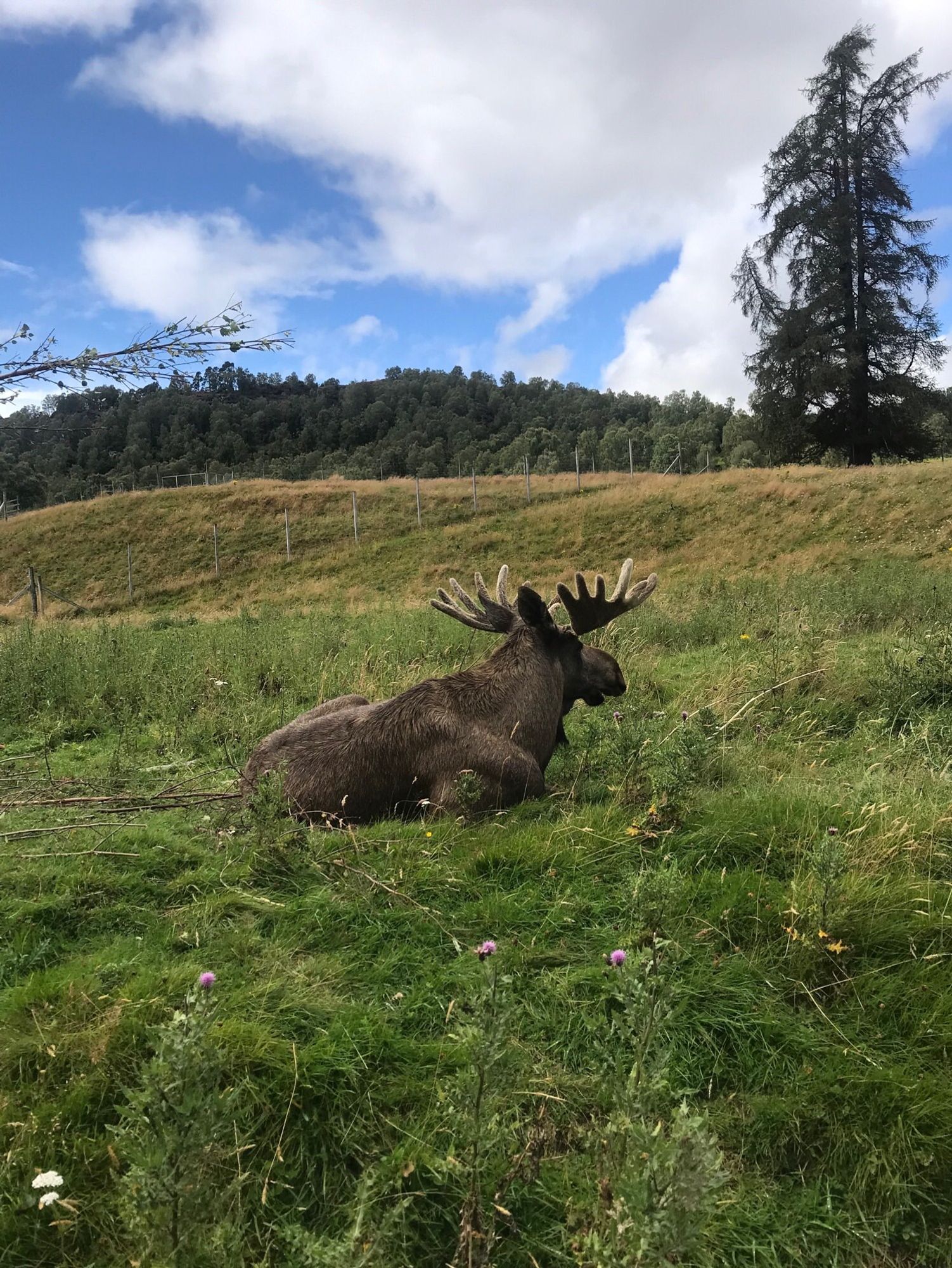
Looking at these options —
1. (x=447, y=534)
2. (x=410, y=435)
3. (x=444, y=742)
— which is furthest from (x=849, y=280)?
(x=410, y=435)

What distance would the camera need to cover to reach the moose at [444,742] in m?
4.45

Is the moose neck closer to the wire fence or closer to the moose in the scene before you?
the moose

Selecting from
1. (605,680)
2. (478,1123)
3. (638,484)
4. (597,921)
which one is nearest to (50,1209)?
(478,1123)

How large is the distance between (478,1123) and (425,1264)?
454 mm

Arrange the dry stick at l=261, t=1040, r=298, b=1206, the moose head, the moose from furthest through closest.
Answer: the moose head
the moose
the dry stick at l=261, t=1040, r=298, b=1206

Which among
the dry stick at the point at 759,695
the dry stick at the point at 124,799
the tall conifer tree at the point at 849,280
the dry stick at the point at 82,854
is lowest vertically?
the dry stick at the point at 82,854

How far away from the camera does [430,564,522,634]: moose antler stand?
5.68 m

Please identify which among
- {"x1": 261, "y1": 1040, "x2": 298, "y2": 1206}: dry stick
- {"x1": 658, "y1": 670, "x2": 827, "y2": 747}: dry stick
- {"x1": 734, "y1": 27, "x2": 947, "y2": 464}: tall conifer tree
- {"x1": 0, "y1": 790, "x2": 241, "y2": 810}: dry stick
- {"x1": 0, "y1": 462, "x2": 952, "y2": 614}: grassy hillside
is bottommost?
{"x1": 261, "y1": 1040, "x2": 298, "y2": 1206}: dry stick

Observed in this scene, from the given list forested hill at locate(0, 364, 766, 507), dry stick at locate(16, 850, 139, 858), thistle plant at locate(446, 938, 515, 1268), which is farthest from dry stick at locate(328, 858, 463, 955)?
forested hill at locate(0, 364, 766, 507)

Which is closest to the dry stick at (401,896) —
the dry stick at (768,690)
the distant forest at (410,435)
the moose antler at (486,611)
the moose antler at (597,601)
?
the moose antler at (486,611)

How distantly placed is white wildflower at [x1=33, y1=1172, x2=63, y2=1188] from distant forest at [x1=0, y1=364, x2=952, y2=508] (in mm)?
64104

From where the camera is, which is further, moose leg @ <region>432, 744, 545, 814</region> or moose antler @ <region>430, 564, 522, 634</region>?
moose antler @ <region>430, 564, 522, 634</region>

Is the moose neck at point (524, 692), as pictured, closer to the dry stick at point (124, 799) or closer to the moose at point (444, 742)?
the moose at point (444, 742)

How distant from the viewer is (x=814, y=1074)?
2342mm
